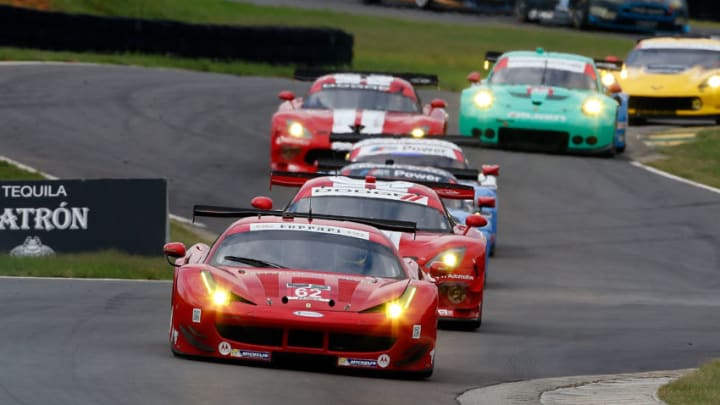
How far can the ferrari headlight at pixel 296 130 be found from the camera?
76.7 ft

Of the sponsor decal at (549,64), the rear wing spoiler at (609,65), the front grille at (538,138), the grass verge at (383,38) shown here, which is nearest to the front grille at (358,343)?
the front grille at (538,138)

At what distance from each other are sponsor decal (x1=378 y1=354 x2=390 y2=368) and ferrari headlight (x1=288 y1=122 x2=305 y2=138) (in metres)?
12.9

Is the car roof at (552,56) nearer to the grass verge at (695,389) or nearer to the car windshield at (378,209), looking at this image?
the car windshield at (378,209)

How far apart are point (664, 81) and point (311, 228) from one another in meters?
20.2

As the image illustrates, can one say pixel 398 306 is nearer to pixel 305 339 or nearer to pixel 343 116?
pixel 305 339

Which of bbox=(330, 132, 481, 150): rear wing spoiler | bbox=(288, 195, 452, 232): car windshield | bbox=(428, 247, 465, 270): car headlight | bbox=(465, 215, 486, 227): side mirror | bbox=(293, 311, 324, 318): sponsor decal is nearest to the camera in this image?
bbox=(293, 311, 324, 318): sponsor decal

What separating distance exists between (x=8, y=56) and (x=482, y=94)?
10.6m

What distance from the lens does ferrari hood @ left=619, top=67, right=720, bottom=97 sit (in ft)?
101

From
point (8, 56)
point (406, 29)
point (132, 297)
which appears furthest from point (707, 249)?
point (406, 29)

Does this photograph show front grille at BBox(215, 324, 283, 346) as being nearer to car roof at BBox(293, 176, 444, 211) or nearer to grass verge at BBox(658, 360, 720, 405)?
grass verge at BBox(658, 360, 720, 405)

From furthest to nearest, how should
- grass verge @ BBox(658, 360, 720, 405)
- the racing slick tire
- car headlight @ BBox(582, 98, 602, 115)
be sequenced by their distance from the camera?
the racing slick tire
car headlight @ BBox(582, 98, 602, 115)
grass verge @ BBox(658, 360, 720, 405)

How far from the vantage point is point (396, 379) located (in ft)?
35.6

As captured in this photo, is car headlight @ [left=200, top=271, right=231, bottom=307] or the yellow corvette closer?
car headlight @ [left=200, top=271, right=231, bottom=307]

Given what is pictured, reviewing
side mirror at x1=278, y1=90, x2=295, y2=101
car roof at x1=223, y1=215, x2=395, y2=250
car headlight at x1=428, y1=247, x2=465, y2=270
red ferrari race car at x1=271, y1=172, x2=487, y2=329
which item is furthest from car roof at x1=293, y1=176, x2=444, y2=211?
side mirror at x1=278, y1=90, x2=295, y2=101
